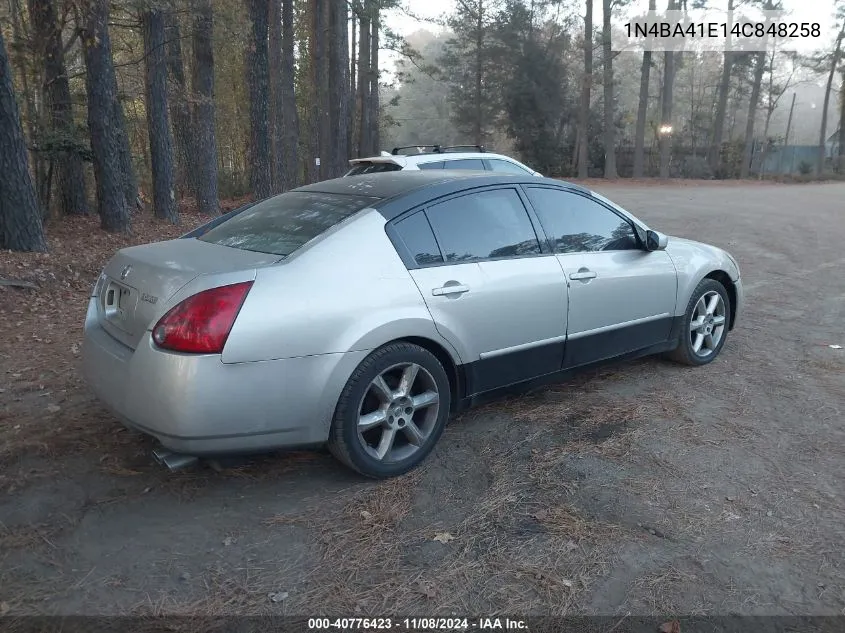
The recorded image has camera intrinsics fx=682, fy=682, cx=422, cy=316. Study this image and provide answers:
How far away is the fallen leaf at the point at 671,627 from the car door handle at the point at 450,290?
193 cm

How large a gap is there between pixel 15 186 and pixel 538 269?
23.6ft

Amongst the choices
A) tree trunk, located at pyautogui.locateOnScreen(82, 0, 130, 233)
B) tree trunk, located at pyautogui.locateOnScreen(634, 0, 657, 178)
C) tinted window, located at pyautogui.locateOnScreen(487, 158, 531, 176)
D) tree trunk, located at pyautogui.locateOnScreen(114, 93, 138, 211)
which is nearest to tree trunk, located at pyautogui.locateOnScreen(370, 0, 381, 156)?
tree trunk, located at pyautogui.locateOnScreen(634, 0, 657, 178)

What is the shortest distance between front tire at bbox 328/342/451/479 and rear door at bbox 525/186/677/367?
1168 millimetres

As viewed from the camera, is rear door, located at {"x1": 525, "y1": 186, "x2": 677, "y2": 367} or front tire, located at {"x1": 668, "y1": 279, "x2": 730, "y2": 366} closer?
rear door, located at {"x1": 525, "y1": 186, "x2": 677, "y2": 367}

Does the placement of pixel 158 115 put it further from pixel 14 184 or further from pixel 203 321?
pixel 203 321

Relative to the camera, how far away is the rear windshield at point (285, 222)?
3.71 meters

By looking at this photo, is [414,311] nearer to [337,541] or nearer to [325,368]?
[325,368]

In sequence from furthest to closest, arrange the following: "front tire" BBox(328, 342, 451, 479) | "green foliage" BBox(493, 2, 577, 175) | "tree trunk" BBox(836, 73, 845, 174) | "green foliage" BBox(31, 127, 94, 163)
A: "tree trunk" BBox(836, 73, 845, 174) < "green foliage" BBox(493, 2, 577, 175) < "green foliage" BBox(31, 127, 94, 163) < "front tire" BBox(328, 342, 451, 479)

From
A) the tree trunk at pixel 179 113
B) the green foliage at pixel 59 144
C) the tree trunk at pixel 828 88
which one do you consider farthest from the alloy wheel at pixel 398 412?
the tree trunk at pixel 828 88

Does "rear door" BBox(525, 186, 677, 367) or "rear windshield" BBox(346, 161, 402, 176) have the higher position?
"rear windshield" BBox(346, 161, 402, 176)

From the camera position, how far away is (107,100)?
10977mm

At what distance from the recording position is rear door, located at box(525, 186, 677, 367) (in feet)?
14.7

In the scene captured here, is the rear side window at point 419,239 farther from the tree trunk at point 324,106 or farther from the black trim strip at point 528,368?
the tree trunk at point 324,106

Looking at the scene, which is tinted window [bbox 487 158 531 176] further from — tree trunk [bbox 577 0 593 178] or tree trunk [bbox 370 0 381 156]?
tree trunk [bbox 577 0 593 178]
